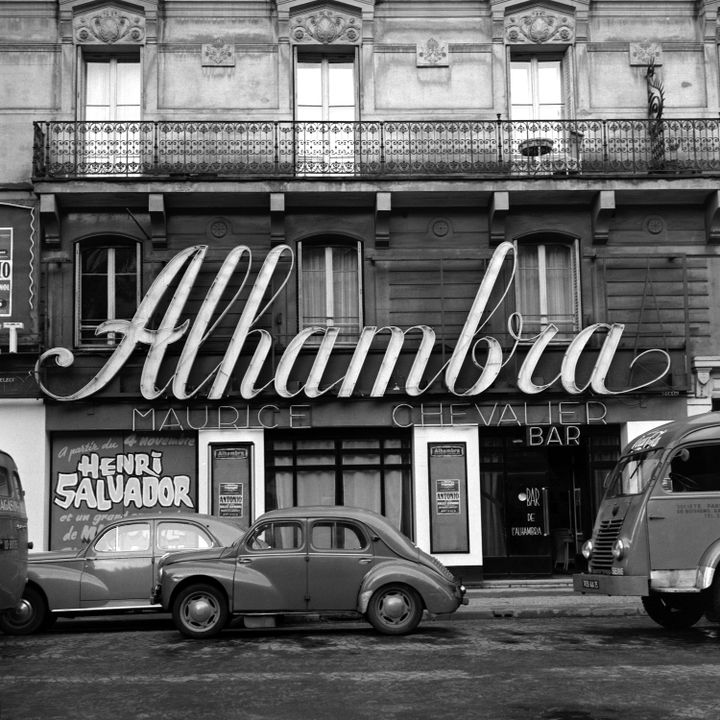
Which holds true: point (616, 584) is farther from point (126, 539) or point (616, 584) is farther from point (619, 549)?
point (126, 539)

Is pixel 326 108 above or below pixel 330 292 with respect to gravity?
above

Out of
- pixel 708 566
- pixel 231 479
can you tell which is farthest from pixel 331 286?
pixel 708 566

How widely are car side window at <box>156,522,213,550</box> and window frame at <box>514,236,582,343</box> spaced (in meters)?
8.37

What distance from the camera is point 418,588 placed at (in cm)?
1338

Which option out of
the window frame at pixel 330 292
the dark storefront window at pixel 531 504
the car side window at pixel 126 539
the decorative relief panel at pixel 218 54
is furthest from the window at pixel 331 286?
the car side window at pixel 126 539

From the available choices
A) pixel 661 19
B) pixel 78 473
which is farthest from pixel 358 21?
pixel 78 473

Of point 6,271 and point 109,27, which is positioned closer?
point 6,271

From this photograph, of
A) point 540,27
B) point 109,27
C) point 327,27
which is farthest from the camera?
point 540,27

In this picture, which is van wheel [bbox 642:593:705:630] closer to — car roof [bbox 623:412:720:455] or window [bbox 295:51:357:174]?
car roof [bbox 623:412:720:455]

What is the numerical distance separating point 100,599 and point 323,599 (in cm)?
Answer: 311

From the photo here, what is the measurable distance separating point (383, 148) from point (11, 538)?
10.8 meters

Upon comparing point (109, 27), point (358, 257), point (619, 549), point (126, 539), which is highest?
point (109, 27)

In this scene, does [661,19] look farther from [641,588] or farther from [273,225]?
[641,588]

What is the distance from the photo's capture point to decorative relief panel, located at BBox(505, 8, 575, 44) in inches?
850
